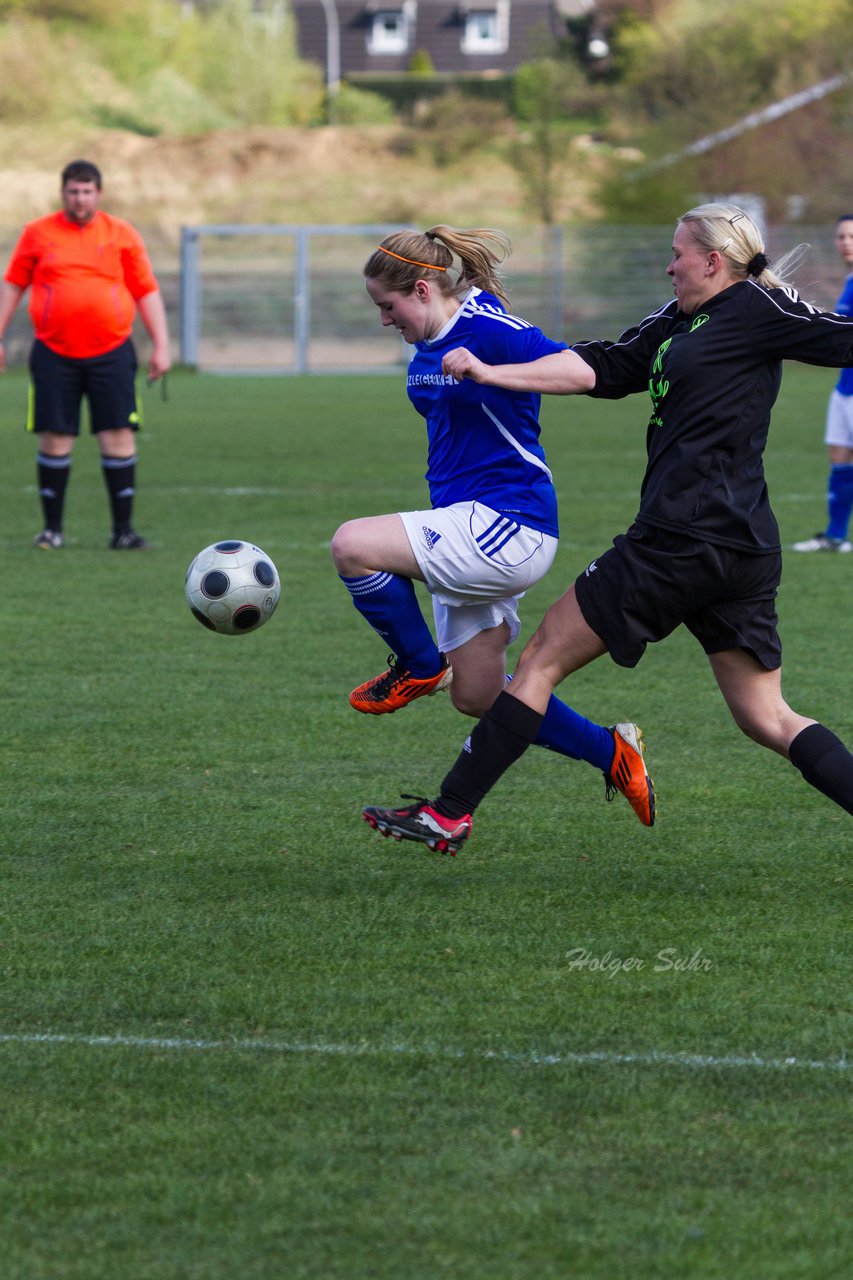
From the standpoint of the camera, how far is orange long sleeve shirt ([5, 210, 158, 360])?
1066 centimetres

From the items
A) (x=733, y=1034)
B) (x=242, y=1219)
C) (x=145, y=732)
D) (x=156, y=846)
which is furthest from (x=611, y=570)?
(x=145, y=732)

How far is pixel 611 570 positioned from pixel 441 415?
2.64 feet

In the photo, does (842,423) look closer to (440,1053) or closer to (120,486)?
(120,486)

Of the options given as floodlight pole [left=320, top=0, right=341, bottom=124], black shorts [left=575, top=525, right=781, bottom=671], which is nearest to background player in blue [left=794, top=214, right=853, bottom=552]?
black shorts [left=575, top=525, right=781, bottom=671]

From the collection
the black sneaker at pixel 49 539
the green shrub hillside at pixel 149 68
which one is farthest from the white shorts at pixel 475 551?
the green shrub hillside at pixel 149 68

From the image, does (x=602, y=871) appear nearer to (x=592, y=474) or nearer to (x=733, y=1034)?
(x=733, y=1034)

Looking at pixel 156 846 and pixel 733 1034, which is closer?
pixel 733 1034

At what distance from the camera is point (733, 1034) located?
3711 mm

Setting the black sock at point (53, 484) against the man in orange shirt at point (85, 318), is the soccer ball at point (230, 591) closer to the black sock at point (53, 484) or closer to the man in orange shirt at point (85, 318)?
the man in orange shirt at point (85, 318)

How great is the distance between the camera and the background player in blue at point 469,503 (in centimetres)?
490

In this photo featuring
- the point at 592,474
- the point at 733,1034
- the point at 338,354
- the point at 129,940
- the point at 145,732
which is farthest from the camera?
the point at 338,354

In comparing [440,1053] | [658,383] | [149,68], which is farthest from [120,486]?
[149,68]

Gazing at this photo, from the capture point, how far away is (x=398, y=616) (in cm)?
518

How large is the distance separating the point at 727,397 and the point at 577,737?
1163 millimetres
